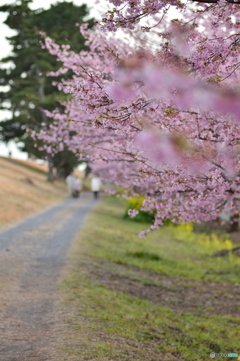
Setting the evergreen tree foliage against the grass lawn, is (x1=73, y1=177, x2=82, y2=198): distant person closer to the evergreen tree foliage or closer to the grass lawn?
the evergreen tree foliage

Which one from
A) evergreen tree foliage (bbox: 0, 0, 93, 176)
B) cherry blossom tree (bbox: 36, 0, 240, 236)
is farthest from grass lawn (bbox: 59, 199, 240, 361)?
evergreen tree foliage (bbox: 0, 0, 93, 176)

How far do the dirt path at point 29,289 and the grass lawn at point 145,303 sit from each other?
0.28m

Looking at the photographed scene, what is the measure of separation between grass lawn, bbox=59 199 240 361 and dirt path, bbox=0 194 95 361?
281 mm

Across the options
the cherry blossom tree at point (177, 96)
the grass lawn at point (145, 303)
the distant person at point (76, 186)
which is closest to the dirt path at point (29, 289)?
the grass lawn at point (145, 303)

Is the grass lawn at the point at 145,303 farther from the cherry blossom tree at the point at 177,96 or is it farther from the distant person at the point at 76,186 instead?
the distant person at the point at 76,186

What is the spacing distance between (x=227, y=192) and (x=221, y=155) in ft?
6.63

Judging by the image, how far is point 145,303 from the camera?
9.44 metres

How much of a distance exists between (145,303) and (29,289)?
2421 mm

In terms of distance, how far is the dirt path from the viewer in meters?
5.85

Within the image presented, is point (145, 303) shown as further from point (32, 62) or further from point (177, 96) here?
point (32, 62)

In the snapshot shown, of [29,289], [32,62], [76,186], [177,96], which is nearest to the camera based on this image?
[177,96]

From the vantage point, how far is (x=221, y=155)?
5.40m

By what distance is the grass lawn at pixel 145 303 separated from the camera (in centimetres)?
648

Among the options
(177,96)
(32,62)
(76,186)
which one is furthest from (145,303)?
(32,62)
